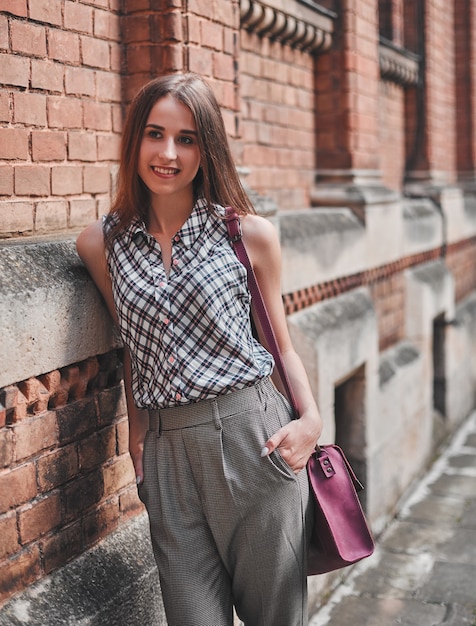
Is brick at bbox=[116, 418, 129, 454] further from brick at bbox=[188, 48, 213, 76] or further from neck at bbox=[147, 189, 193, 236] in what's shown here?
brick at bbox=[188, 48, 213, 76]

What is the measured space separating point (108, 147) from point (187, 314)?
112cm

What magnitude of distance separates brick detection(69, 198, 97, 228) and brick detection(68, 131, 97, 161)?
14cm

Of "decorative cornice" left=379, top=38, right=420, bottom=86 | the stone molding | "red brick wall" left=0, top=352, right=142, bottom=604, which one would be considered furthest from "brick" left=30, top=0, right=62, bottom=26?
"decorative cornice" left=379, top=38, right=420, bottom=86

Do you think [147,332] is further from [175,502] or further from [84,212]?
[84,212]

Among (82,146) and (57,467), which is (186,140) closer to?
(82,146)

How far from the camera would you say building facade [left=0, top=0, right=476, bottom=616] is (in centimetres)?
265

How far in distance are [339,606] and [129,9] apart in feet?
9.08

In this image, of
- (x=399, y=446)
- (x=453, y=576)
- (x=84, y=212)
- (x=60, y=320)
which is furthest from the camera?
(x=399, y=446)

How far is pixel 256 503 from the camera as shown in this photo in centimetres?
245

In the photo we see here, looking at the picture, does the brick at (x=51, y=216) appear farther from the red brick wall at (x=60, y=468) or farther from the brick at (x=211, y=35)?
the brick at (x=211, y=35)

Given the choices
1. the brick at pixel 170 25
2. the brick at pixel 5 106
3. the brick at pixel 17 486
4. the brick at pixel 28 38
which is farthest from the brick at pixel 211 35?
the brick at pixel 17 486

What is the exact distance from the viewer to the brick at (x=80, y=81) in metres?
3.10

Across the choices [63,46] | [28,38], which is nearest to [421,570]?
[63,46]

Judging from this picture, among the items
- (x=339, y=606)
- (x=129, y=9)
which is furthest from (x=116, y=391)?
(x=339, y=606)
